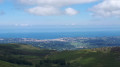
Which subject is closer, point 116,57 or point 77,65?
point 77,65

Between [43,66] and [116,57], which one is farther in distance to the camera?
[116,57]

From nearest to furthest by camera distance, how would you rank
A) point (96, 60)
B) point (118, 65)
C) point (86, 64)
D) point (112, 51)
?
point (118, 65) → point (86, 64) → point (96, 60) → point (112, 51)

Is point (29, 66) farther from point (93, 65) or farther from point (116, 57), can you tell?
point (116, 57)

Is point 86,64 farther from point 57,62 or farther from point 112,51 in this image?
point 112,51

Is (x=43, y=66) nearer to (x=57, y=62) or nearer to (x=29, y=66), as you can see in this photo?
(x=29, y=66)

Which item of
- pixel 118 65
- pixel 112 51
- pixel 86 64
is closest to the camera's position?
pixel 118 65

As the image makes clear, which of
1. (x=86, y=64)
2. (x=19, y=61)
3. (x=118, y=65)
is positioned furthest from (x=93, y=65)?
(x=19, y=61)

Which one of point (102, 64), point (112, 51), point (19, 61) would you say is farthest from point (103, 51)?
point (19, 61)

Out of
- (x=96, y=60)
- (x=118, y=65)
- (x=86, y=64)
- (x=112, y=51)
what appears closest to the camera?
(x=118, y=65)
